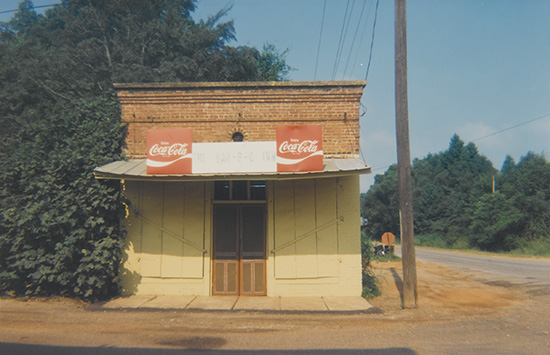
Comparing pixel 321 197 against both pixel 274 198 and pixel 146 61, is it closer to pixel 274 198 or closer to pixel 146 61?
pixel 274 198

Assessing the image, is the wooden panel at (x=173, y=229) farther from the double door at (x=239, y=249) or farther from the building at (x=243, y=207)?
the double door at (x=239, y=249)

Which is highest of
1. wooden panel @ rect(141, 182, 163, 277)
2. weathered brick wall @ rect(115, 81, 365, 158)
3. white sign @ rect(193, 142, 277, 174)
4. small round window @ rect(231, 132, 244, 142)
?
weathered brick wall @ rect(115, 81, 365, 158)

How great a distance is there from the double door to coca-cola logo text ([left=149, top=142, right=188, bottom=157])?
1.85 meters

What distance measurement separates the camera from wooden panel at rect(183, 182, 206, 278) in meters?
10.0

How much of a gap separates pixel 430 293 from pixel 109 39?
82.6 feet

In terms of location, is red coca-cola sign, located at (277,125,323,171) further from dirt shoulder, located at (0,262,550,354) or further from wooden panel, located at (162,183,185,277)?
dirt shoulder, located at (0,262,550,354)

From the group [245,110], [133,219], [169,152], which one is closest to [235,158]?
[169,152]

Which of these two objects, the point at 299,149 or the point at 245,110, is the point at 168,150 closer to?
the point at 245,110

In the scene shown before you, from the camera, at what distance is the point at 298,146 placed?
364 inches

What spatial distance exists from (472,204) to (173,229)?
4223cm

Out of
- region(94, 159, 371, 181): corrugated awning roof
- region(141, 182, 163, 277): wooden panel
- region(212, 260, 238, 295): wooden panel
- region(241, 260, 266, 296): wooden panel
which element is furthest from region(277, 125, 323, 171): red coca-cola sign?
region(141, 182, 163, 277): wooden panel

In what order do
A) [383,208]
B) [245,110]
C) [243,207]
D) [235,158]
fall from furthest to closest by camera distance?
[383,208]
[245,110]
[243,207]
[235,158]

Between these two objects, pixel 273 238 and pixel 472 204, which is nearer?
pixel 273 238

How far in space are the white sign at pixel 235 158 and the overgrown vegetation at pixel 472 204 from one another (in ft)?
81.2
